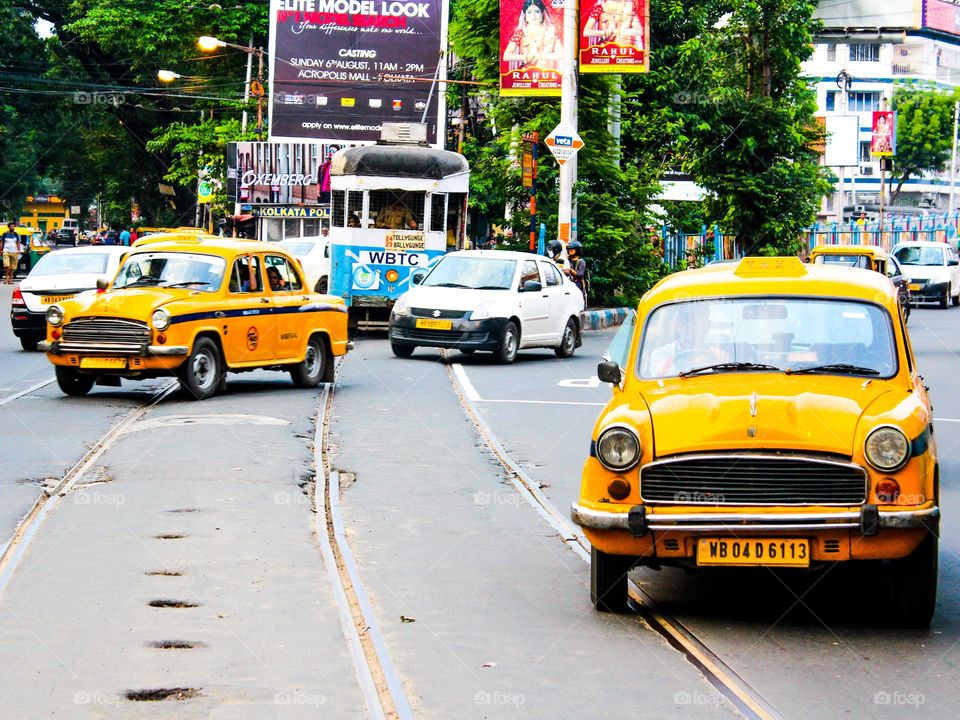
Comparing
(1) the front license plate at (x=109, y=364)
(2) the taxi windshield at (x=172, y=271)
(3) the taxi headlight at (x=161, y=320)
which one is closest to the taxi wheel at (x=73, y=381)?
(1) the front license plate at (x=109, y=364)

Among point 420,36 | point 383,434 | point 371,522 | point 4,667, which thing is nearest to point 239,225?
point 420,36

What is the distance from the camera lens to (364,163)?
27500mm

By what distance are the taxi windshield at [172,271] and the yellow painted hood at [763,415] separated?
10.3 m

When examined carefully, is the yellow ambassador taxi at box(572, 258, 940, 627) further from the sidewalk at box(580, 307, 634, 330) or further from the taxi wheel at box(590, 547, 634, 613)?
the sidewalk at box(580, 307, 634, 330)

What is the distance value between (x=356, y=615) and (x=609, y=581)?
4.01 ft

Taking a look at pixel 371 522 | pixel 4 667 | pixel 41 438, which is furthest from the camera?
pixel 41 438

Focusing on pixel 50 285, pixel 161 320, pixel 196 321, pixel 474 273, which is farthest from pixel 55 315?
pixel 474 273

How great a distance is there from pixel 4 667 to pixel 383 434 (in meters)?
8.26

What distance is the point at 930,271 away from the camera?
42.8 m

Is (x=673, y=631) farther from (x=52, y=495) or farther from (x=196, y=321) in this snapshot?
(x=196, y=321)

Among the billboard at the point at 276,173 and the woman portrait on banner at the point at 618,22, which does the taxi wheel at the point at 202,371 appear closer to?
the woman portrait on banner at the point at 618,22

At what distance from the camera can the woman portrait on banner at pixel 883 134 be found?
56734 mm

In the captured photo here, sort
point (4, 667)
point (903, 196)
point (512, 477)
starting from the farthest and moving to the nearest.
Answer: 1. point (903, 196)
2. point (512, 477)
3. point (4, 667)

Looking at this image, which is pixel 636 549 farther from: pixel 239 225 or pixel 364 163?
pixel 239 225
